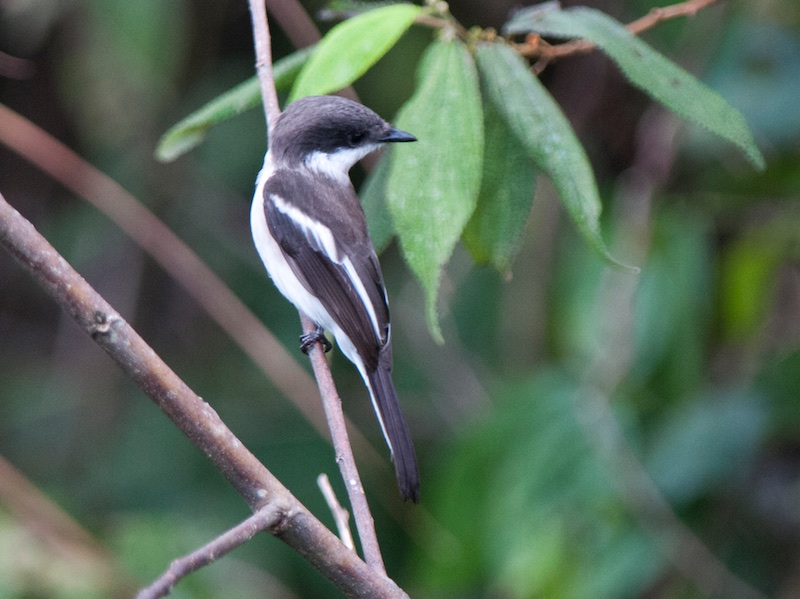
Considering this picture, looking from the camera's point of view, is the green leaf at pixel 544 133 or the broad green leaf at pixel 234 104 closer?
the green leaf at pixel 544 133

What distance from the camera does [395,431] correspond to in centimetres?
245

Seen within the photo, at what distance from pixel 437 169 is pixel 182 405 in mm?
666

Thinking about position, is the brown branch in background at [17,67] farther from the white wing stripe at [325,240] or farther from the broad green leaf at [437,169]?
the broad green leaf at [437,169]

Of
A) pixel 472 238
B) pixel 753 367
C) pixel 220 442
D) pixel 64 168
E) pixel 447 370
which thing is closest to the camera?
pixel 220 442

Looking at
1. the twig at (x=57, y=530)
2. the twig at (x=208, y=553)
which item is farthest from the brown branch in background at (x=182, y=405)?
the twig at (x=57, y=530)

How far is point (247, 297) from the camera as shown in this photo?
4551 mm

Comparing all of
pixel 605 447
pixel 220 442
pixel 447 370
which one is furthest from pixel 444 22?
pixel 447 370

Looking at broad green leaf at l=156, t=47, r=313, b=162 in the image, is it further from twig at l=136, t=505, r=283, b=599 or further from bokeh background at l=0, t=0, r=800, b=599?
bokeh background at l=0, t=0, r=800, b=599

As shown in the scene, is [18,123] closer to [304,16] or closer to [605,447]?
[304,16]

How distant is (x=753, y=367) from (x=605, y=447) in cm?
79

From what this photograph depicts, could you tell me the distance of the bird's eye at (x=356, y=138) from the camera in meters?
2.82

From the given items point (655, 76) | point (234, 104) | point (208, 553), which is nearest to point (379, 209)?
point (234, 104)

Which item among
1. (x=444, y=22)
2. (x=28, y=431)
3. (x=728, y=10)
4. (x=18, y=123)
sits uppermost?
(x=444, y=22)

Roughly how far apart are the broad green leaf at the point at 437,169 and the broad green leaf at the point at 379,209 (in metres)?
0.22
